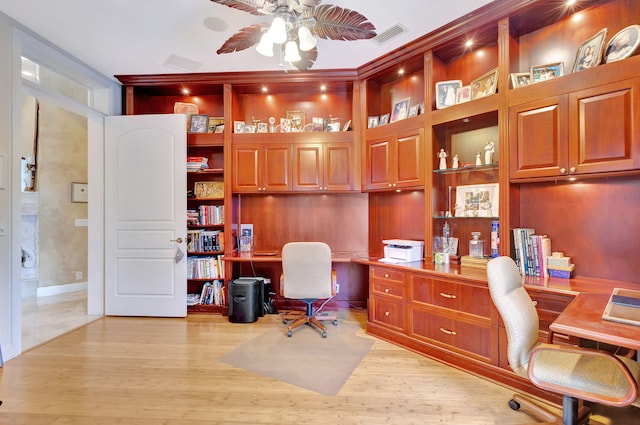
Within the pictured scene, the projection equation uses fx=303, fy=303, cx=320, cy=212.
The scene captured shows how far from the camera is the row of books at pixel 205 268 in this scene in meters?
3.78

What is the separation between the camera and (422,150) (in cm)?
303

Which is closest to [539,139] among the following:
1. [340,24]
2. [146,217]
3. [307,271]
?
[340,24]

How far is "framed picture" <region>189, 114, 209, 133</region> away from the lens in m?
3.90

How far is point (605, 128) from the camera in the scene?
2008mm

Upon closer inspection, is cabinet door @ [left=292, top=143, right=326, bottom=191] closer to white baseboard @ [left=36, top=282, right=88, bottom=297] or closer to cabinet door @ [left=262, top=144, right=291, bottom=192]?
cabinet door @ [left=262, top=144, right=291, bottom=192]

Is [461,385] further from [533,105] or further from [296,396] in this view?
[533,105]

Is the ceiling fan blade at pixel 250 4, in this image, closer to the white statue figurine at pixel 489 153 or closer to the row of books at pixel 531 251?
the white statue figurine at pixel 489 153

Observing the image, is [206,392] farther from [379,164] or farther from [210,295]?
[379,164]

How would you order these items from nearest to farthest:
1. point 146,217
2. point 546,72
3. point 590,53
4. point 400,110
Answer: point 590,53, point 546,72, point 400,110, point 146,217

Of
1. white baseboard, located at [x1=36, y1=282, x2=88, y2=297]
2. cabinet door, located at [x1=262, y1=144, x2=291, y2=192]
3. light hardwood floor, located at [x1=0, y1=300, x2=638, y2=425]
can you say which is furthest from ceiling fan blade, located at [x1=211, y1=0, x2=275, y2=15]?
white baseboard, located at [x1=36, y1=282, x2=88, y2=297]

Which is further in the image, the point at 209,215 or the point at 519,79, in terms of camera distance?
the point at 209,215

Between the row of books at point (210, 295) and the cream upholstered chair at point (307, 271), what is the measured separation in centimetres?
114

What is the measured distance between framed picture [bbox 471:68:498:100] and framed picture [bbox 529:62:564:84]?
263mm

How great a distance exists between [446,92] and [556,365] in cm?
239
